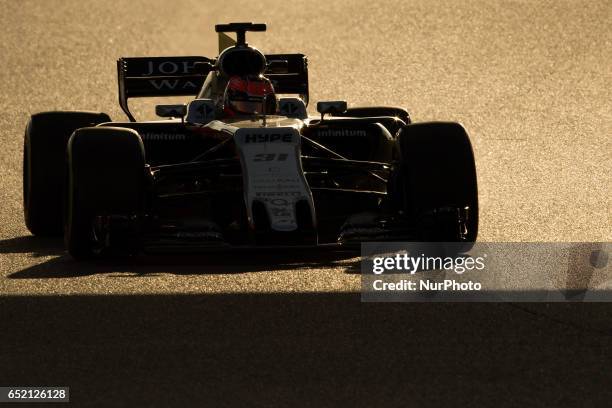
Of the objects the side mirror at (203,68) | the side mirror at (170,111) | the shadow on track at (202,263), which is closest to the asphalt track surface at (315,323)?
the shadow on track at (202,263)

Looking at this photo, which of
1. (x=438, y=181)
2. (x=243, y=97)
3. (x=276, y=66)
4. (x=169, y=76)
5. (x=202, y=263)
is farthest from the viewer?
(x=169, y=76)

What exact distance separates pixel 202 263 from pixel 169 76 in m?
3.86

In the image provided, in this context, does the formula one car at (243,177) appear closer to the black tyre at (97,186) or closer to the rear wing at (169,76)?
the black tyre at (97,186)

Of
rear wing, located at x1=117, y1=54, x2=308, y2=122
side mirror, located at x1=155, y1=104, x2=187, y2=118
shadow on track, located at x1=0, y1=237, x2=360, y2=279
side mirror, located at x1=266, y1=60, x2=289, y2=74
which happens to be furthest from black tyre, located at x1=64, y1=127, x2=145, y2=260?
rear wing, located at x1=117, y1=54, x2=308, y2=122

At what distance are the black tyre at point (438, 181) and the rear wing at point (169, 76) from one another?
3153mm

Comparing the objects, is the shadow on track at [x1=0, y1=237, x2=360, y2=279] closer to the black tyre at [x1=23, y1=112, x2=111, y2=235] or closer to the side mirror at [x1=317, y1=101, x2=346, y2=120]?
the black tyre at [x1=23, y1=112, x2=111, y2=235]

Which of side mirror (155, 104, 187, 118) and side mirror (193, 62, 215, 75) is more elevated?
side mirror (193, 62, 215, 75)

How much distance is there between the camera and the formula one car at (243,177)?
11086 millimetres

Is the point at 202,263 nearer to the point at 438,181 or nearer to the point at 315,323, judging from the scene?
the point at 438,181

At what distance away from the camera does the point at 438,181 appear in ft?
37.7

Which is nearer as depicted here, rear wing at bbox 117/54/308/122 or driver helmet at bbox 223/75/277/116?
driver helmet at bbox 223/75/277/116

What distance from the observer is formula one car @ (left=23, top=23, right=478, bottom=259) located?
11.1 meters

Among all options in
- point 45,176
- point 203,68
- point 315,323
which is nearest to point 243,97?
point 203,68

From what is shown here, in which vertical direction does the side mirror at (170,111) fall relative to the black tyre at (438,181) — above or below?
above
